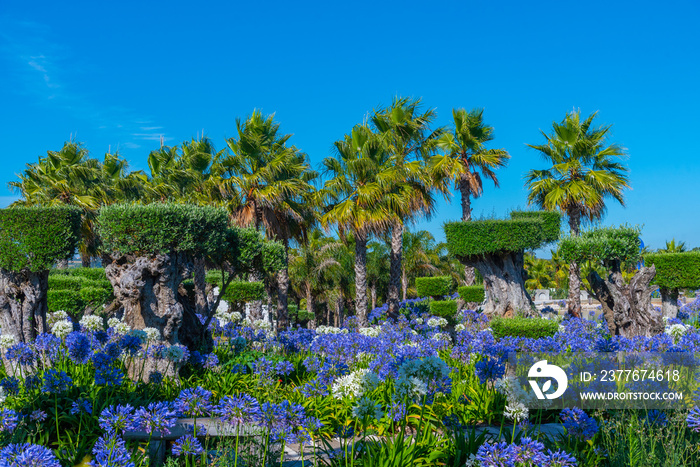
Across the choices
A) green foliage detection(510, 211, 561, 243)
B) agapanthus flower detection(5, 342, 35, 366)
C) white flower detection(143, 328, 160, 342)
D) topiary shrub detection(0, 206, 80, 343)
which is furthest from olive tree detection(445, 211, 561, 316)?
agapanthus flower detection(5, 342, 35, 366)

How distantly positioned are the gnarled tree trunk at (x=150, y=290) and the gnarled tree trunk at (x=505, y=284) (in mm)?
10550

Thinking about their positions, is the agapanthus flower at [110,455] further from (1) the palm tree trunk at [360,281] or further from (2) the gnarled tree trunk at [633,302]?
(1) the palm tree trunk at [360,281]

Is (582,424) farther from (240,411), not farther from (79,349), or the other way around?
(79,349)

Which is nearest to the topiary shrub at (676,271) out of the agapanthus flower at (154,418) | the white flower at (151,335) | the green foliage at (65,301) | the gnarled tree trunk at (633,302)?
the gnarled tree trunk at (633,302)

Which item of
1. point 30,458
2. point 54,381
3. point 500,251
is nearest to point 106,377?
point 54,381

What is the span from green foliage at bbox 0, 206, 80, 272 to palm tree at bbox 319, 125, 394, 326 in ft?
33.5

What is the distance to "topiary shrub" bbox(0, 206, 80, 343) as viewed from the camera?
8.11 metres

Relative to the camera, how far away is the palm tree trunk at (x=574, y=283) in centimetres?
1869

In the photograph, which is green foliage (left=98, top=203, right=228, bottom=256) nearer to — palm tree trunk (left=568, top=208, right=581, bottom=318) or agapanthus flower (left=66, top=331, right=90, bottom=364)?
agapanthus flower (left=66, top=331, right=90, bottom=364)

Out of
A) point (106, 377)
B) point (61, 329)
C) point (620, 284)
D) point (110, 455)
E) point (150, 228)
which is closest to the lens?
point (110, 455)

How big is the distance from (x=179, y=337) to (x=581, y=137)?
61.4ft

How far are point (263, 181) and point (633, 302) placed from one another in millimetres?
12893

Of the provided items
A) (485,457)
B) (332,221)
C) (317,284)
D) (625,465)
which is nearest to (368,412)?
(485,457)

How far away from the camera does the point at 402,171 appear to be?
1872 centimetres
